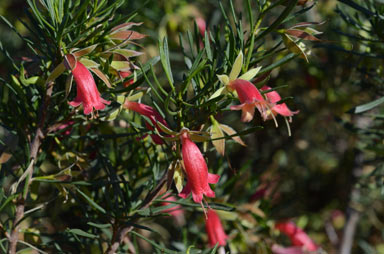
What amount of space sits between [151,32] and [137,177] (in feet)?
3.46

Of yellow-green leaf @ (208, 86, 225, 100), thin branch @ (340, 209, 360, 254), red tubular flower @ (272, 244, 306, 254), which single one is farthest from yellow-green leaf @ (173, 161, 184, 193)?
thin branch @ (340, 209, 360, 254)

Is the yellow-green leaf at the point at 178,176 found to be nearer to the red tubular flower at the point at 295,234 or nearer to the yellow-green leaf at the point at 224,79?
the yellow-green leaf at the point at 224,79

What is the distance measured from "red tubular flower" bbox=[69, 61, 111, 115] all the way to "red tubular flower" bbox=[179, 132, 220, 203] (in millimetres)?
133

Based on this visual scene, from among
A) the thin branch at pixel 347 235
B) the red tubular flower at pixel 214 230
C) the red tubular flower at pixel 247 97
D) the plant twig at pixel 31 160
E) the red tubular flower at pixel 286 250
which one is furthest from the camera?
the thin branch at pixel 347 235

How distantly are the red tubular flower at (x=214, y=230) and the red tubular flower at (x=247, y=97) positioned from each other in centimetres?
39

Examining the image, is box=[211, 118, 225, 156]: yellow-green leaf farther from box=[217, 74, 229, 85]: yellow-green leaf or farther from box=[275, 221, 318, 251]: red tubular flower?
box=[275, 221, 318, 251]: red tubular flower

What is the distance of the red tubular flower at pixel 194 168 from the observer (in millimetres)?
604

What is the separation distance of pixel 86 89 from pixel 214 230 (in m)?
0.48

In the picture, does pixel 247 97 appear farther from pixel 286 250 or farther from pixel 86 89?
pixel 286 250

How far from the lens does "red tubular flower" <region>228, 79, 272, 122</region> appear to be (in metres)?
0.57

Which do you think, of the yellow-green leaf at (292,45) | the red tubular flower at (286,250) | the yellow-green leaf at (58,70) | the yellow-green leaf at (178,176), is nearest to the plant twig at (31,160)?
the yellow-green leaf at (58,70)

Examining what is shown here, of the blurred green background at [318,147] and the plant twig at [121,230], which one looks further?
the blurred green background at [318,147]

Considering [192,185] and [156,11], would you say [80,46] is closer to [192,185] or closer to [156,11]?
[192,185]

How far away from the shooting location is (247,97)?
0.57 m
